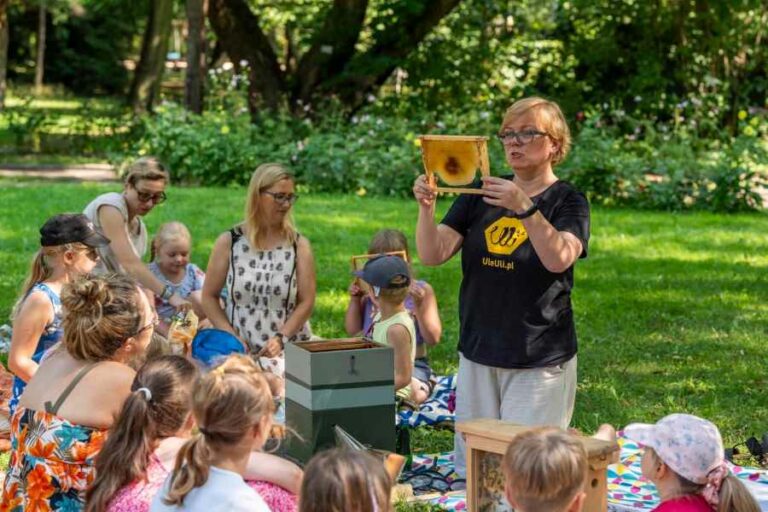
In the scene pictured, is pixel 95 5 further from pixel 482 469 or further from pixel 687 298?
pixel 482 469

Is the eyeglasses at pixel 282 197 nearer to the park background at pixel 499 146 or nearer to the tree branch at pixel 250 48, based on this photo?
the park background at pixel 499 146

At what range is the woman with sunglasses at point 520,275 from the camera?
4.43m

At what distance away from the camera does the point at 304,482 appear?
3029 millimetres

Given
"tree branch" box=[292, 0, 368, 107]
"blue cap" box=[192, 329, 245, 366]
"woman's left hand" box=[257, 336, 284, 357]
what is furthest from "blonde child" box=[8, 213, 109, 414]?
"tree branch" box=[292, 0, 368, 107]

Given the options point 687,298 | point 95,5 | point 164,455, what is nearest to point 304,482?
point 164,455

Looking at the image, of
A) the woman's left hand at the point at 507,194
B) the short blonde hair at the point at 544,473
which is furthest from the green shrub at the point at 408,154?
the short blonde hair at the point at 544,473

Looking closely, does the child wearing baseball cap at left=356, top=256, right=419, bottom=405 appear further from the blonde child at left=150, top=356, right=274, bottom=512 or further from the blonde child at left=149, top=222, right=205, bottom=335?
the blonde child at left=150, top=356, right=274, bottom=512

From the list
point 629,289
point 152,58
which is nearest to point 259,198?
point 629,289

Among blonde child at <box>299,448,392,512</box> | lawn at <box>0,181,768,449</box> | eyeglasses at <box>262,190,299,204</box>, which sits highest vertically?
eyeglasses at <box>262,190,299,204</box>

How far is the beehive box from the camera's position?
4414 millimetres

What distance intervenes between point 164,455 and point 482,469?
3.69ft

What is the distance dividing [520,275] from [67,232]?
2.07 m

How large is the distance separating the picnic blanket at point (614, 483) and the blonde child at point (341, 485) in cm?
175

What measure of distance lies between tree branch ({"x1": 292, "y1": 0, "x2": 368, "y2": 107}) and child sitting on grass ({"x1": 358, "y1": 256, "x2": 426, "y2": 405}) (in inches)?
523
